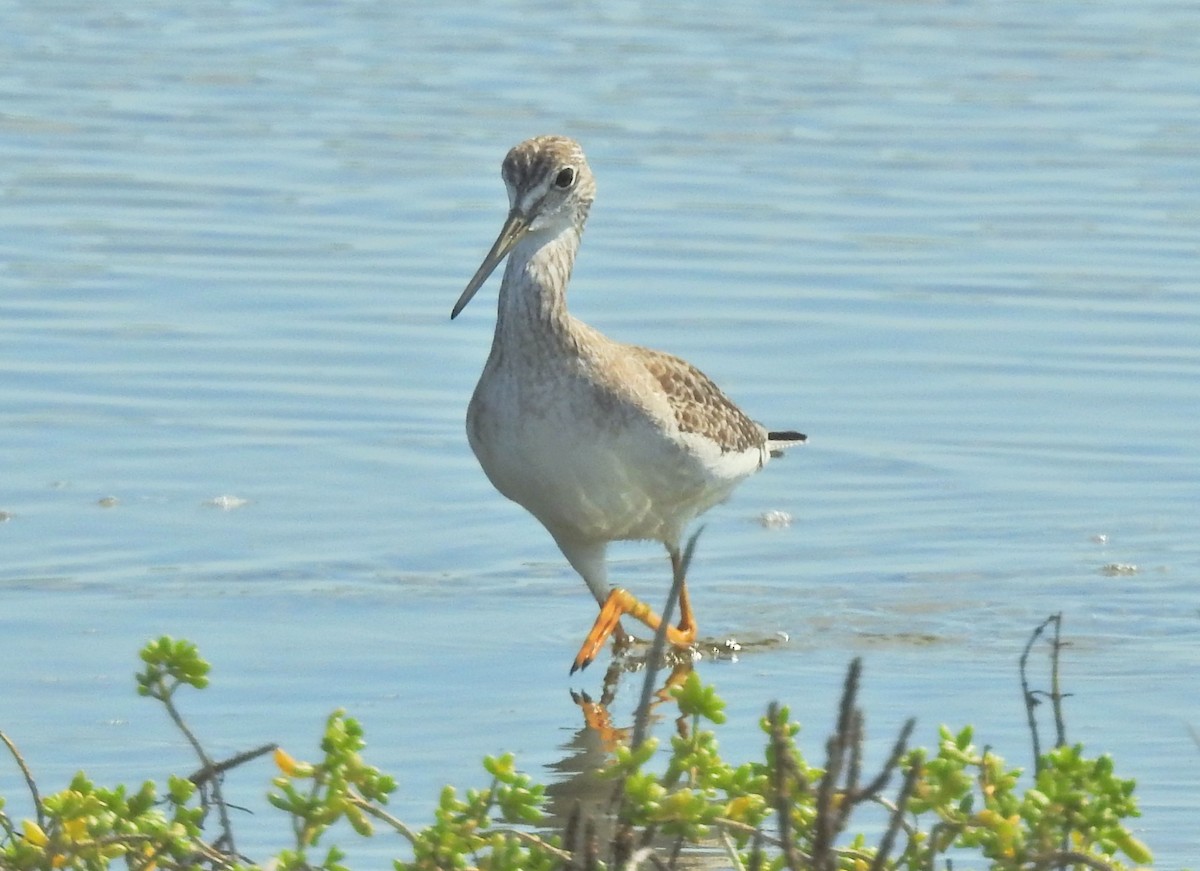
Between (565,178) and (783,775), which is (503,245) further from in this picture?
(783,775)

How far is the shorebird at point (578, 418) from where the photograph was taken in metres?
7.46

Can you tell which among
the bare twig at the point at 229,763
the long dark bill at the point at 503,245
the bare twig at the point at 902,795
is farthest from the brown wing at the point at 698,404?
the bare twig at the point at 902,795

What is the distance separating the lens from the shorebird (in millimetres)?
7465

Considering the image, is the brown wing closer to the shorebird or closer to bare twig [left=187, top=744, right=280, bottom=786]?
the shorebird

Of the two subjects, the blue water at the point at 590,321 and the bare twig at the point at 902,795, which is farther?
the blue water at the point at 590,321

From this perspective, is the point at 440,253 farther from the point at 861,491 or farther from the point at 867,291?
the point at 861,491

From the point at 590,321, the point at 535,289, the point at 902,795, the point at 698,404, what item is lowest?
the point at 902,795

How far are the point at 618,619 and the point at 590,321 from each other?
403 centimetres

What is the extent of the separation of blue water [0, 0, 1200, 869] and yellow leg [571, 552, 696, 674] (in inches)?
4.5

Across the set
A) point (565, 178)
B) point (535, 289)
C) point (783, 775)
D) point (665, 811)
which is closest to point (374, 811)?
point (665, 811)

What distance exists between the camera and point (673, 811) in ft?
13.0

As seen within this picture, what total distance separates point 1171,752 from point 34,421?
5.47 m

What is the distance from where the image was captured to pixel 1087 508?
9.62 meters

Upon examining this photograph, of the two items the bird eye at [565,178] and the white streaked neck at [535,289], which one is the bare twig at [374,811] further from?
the bird eye at [565,178]
